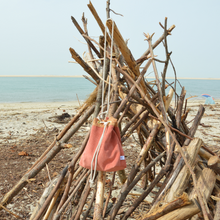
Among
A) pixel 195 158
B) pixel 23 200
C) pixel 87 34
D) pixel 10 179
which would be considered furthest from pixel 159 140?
pixel 10 179

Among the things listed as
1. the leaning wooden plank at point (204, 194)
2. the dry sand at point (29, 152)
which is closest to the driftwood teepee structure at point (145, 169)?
the leaning wooden plank at point (204, 194)

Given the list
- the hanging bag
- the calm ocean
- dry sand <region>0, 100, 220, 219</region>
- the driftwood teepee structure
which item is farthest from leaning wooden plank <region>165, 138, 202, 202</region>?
the calm ocean

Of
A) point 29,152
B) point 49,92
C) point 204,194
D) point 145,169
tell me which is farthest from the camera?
point 49,92

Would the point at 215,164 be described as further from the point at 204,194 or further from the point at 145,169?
the point at 145,169

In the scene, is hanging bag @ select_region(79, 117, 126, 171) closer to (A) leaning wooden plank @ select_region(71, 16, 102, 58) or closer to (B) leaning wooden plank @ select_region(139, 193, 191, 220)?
(B) leaning wooden plank @ select_region(139, 193, 191, 220)

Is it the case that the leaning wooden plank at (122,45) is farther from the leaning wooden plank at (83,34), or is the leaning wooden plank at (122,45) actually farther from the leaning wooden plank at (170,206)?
the leaning wooden plank at (170,206)

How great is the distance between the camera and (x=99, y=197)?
1035mm

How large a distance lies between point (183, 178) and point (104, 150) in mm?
620

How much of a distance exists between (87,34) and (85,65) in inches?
13.6

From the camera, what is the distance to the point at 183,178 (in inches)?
51.7

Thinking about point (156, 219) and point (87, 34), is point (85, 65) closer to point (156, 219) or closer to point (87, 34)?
point (87, 34)

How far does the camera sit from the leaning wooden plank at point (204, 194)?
1040 mm

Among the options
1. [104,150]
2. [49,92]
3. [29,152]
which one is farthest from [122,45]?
[49,92]

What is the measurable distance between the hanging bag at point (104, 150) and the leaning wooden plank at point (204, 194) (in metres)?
0.36
